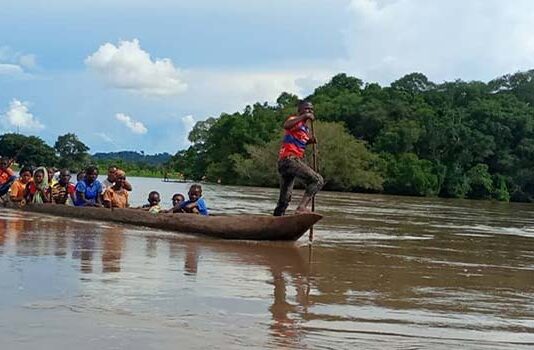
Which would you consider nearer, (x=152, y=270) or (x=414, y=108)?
(x=152, y=270)

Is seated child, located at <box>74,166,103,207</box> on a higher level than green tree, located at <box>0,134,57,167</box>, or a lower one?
lower

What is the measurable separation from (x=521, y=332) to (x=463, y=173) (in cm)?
6688

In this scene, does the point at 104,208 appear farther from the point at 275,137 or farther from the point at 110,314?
the point at 275,137

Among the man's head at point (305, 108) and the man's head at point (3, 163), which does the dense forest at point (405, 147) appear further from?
the man's head at point (305, 108)

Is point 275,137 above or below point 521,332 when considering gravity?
above

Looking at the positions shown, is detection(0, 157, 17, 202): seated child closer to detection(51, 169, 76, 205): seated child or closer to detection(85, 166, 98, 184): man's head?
detection(51, 169, 76, 205): seated child

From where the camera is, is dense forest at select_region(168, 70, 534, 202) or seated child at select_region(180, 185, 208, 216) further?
dense forest at select_region(168, 70, 534, 202)

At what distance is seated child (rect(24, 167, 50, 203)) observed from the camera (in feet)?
53.7

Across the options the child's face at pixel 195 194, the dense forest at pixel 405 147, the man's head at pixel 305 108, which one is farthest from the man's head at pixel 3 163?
the dense forest at pixel 405 147

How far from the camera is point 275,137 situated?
254ft

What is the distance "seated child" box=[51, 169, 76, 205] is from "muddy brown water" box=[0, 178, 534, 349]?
4.50 m

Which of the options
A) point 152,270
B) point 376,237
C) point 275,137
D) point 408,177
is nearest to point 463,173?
point 408,177

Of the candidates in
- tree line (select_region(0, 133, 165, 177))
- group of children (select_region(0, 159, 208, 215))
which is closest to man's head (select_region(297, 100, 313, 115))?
group of children (select_region(0, 159, 208, 215))

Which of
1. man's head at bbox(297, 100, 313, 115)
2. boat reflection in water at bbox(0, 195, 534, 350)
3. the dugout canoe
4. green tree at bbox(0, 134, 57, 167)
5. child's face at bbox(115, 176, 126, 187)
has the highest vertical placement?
green tree at bbox(0, 134, 57, 167)
